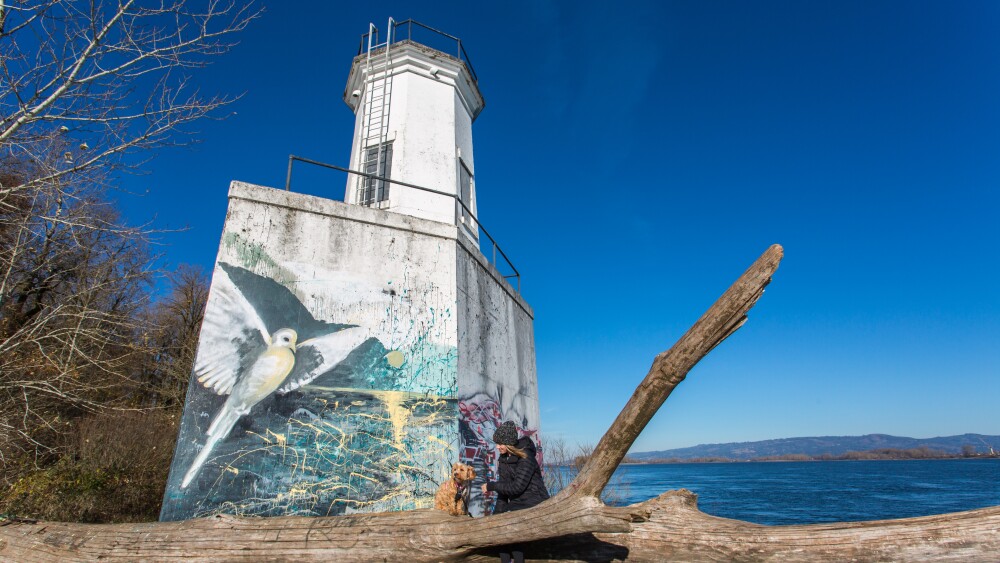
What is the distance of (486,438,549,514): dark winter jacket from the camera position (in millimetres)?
4285

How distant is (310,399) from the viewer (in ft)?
20.7

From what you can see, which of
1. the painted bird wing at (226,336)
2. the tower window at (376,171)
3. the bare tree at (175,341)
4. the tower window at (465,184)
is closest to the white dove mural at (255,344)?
the painted bird wing at (226,336)

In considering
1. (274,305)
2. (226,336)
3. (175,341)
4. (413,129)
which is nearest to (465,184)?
(413,129)

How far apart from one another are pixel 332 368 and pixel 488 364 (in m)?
2.71

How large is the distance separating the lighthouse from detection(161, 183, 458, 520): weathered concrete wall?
15 mm

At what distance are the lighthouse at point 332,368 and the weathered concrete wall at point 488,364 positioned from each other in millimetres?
39

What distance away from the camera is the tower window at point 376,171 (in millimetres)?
10062

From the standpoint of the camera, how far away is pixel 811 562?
9.31 ft

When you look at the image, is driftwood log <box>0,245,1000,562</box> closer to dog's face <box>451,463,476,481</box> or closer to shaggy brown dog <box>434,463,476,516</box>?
shaggy brown dog <box>434,463,476,516</box>

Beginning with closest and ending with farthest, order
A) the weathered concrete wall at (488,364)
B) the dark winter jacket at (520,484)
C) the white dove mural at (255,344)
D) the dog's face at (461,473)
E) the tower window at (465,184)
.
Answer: the dog's face at (461,473)
the dark winter jacket at (520,484)
the white dove mural at (255,344)
the weathered concrete wall at (488,364)
the tower window at (465,184)

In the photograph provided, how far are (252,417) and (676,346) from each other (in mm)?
5316

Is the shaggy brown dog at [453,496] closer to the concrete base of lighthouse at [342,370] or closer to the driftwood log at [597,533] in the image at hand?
the driftwood log at [597,533]

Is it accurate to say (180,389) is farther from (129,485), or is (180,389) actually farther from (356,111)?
(356,111)

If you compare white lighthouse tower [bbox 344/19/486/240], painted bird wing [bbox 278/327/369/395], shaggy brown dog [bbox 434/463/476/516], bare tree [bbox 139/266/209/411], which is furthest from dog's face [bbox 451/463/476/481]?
bare tree [bbox 139/266/209/411]
